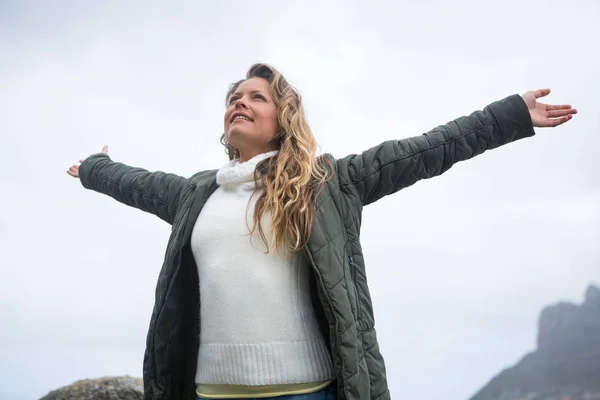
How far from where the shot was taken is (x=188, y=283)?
199 cm

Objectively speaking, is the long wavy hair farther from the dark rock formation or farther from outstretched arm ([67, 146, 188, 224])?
the dark rock formation

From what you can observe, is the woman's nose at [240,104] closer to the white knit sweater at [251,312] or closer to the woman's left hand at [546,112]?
the white knit sweater at [251,312]

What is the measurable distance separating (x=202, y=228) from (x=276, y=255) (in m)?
0.30

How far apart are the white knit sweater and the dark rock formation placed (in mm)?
1604

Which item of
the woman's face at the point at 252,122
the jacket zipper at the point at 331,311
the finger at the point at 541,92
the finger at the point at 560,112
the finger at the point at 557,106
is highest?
the woman's face at the point at 252,122

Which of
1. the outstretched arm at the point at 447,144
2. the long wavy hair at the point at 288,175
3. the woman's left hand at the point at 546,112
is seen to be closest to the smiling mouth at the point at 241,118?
the long wavy hair at the point at 288,175

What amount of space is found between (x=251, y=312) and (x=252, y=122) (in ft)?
2.40

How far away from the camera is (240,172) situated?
6.38 ft

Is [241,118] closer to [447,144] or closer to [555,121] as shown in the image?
[447,144]

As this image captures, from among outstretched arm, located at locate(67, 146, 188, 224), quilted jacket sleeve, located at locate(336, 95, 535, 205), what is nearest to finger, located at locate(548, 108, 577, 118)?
quilted jacket sleeve, located at locate(336, 95, 535, 205)

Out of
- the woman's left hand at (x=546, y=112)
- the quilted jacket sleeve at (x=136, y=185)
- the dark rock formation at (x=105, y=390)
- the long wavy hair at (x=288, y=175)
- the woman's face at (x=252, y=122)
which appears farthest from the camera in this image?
the dark rock formation at (x=105, y=390)

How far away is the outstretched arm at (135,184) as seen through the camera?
219 centimetres

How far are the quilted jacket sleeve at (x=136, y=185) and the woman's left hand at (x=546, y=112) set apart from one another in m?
1.33

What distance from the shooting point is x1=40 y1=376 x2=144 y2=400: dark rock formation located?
3199mm
